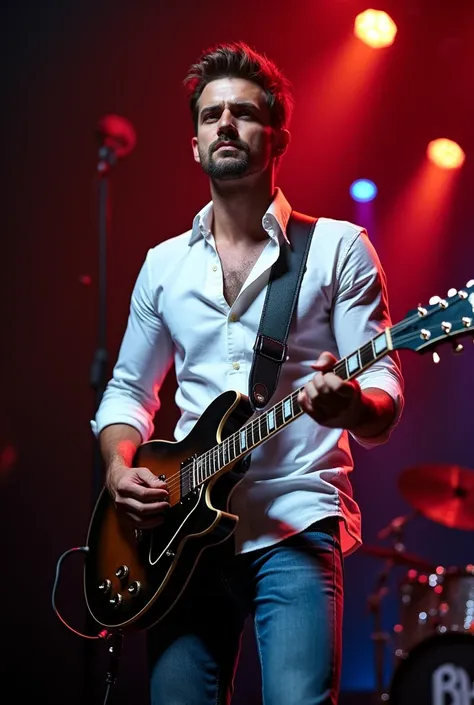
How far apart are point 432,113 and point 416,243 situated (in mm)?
796

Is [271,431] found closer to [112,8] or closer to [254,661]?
[254,661]

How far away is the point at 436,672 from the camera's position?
12.2 ft

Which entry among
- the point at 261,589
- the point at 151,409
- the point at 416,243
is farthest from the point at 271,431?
the point at 416,243

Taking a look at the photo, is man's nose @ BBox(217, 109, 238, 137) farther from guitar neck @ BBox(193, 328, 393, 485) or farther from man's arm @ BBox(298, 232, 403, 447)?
guitar neck @ BBox(193, 328, 393, 485)

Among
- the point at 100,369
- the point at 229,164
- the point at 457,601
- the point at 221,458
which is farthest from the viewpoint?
the point at 457,601

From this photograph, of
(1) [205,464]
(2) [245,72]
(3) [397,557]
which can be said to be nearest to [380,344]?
(1) [205,464]

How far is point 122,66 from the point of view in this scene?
4.67 metres

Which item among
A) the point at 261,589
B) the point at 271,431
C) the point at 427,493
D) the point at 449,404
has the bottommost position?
the point at 261,589

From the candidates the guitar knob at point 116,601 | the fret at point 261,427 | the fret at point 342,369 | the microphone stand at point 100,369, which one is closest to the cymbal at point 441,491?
the microphone stand at point 100,369

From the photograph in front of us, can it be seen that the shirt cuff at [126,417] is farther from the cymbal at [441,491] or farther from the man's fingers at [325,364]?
the cymbal at [441,491]

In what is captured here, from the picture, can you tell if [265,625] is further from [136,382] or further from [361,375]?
[136,382]

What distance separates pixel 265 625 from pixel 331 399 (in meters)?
0.60

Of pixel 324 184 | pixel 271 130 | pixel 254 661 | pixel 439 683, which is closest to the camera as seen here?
pixel 271 130

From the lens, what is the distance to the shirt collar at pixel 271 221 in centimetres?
246
